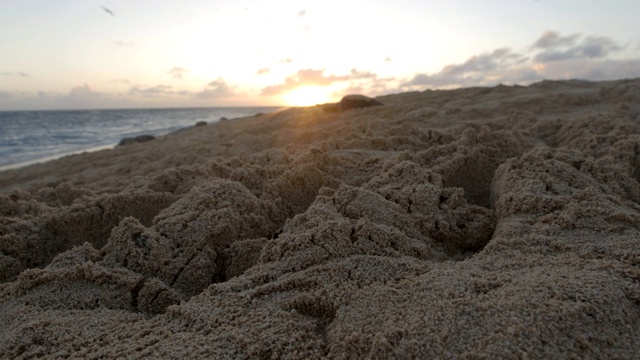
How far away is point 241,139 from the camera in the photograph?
247 inches

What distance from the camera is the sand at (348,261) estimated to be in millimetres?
1212

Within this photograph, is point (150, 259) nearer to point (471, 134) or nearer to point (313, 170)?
point (313, 170)

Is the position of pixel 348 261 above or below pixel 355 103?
below

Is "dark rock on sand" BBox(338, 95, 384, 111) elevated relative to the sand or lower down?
elevated

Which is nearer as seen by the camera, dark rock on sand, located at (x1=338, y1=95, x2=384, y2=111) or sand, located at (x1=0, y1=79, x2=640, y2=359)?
sand, located at (x1=0, y1=79, x2=640, y2=359)

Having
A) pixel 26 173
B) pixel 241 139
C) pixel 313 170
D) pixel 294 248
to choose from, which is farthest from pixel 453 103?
pixel 26 173

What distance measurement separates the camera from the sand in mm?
Answer: 1212

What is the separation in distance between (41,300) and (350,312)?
123 centimetres

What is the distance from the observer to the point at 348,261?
5.43 ft

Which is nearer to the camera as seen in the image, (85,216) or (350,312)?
(350,312)

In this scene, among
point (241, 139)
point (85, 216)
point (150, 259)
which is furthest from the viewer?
point (241, 139)

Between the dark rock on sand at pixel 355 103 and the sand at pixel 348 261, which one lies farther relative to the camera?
the dark rock on sand at pixel 355 103

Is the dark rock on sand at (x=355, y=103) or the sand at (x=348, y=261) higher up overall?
the dark rock on sand at (x=355, y=103)

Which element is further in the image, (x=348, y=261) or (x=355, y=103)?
(x=355, y=103)
